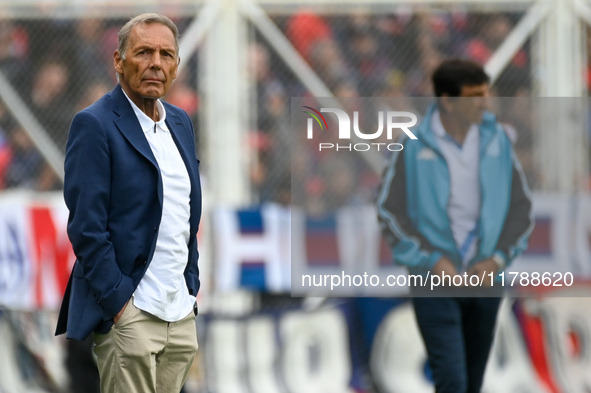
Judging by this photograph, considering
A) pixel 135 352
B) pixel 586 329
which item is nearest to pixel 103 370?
pixel 135 352

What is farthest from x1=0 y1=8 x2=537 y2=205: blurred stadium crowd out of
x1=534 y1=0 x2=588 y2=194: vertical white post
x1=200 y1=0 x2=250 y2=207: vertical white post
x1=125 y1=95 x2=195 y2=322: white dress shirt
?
x1=125 y1=95 x2=195 y2=322: white dress shirt

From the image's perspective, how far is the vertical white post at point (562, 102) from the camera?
6.45m

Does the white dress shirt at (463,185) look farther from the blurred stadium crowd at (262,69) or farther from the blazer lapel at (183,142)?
the blurred stadium crowd at (262,69)

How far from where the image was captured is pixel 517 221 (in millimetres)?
5449

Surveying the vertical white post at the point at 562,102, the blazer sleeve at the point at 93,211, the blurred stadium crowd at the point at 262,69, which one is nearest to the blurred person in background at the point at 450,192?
the vertical white post at the point at 562,102

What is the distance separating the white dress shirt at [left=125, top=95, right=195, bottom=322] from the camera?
3.56 meters

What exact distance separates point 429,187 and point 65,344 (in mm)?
2878

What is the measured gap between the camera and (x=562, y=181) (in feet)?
21.0

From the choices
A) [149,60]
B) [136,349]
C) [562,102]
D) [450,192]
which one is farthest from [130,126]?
[562,102]

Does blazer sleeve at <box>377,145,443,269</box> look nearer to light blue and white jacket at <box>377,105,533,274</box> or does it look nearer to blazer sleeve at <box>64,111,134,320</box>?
light blue and white jacket at <box>377,105,533,274</box>

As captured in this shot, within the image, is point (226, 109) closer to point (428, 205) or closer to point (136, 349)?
point (428, 205)

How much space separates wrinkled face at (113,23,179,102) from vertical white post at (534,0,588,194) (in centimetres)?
327

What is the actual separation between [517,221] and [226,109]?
8.07 ft

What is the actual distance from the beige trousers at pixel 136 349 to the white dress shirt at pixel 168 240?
4 centimetres
